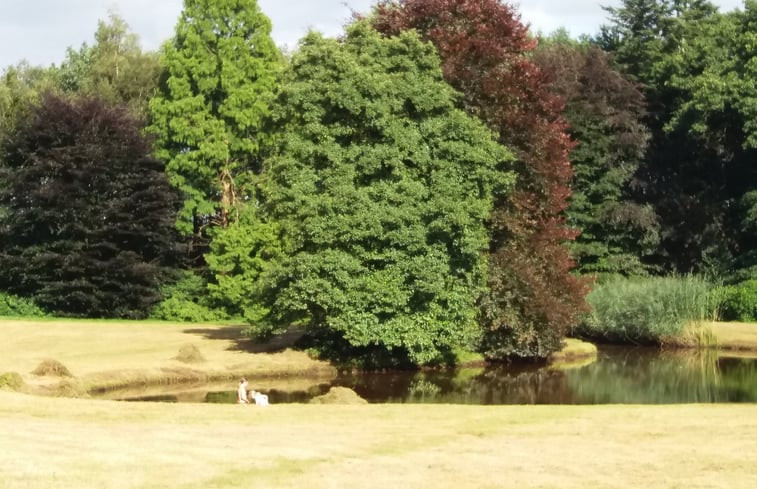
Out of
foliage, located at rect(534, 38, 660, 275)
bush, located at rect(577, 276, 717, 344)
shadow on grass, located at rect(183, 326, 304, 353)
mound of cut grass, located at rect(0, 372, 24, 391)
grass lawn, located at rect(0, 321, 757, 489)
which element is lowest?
grass lawn, located at rect(0, 321, 757, 489)

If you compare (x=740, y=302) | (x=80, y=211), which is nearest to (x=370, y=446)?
(x=80, y=211)

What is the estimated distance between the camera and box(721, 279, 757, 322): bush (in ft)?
135

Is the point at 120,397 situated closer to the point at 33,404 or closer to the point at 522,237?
the point at 33,404

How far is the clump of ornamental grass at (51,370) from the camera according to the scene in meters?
23.5

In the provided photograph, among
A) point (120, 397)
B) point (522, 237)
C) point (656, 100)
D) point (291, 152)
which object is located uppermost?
point (656, 100)

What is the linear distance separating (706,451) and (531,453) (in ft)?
7.67

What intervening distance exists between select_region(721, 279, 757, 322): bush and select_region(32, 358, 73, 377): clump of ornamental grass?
28620 mm

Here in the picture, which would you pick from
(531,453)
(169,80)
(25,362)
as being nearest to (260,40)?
(169,80)

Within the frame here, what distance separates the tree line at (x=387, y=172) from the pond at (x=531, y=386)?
1138 mm

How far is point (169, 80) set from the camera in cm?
4506

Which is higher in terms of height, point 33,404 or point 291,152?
point 291,152

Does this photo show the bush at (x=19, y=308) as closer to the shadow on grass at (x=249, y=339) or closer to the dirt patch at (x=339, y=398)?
the shadow on grass at (x=249, y=339)

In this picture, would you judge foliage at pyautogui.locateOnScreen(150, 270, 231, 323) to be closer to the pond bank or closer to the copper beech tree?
the pond bank

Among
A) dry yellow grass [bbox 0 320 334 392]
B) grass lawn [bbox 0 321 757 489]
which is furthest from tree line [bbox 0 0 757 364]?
grass lawn [bbox 0 321 757 489]
